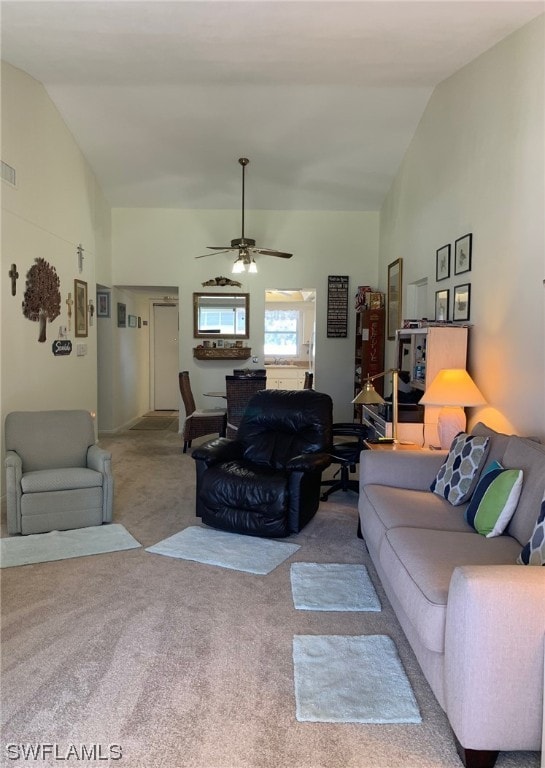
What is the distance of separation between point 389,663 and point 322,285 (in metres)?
6.09

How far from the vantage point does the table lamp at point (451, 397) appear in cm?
371

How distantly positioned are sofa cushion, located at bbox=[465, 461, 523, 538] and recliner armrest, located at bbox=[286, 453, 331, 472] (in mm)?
1210

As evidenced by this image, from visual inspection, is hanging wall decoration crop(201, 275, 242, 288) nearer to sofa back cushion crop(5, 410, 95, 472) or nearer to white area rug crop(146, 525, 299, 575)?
sofa back cushion crop(5, 410, 95, 472)

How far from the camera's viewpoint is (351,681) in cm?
204

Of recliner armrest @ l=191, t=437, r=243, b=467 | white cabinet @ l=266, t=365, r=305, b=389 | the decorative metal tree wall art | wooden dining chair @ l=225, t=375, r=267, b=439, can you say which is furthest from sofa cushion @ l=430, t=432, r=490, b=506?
white cabinet @ l=266, t=365, r=305, b=389

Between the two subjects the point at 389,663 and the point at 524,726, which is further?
the point at 389,663

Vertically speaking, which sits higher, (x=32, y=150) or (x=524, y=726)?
(x=32, y=150)

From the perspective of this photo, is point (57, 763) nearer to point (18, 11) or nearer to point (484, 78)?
point (18, 11)

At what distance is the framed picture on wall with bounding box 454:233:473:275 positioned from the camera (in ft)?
13.7

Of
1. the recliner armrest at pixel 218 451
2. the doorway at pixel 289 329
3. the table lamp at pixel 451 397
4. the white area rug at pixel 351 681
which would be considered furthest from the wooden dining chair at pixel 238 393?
the doorway at pixel 289 329

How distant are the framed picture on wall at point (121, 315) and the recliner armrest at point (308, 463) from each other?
5044 mm

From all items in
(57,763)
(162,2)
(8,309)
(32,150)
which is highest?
(162,2)

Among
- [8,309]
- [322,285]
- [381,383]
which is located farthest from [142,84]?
[381,383]

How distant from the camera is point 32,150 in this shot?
4730mm
